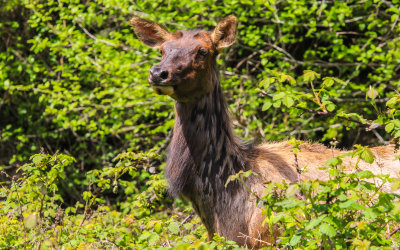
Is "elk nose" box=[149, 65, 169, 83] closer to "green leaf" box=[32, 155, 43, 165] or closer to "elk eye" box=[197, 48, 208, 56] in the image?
"elk eye" box=[197, 48, 208, 56]

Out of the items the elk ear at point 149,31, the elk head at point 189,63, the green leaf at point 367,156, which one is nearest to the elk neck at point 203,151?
the elk head at point 189,63

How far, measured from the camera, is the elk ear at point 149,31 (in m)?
5.15

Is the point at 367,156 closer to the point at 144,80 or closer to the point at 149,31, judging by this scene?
the point at 149,31

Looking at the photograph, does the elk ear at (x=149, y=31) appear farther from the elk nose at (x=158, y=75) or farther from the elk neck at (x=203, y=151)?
the elk nose at (x=158, y=75)

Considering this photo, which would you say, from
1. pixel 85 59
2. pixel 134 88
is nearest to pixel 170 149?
pixel 134 88

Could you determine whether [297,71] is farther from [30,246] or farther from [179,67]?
[30,246]

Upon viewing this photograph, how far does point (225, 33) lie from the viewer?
15.8ft

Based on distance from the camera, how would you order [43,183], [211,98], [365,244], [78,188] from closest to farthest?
[365,244] < [43,183] < [211,98] < [78,188]

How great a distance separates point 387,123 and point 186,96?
5.49 ft

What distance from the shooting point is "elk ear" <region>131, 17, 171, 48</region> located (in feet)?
16.9

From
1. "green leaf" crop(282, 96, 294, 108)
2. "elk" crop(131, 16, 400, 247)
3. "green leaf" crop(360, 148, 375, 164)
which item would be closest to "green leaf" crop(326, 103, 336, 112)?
"green leaf" crop(282, 96, 294, 108)

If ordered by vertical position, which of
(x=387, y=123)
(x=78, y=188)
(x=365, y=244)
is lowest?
(x=78, y=188)

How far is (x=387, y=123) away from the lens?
3354 mm

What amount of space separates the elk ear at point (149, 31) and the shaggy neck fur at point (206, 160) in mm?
1078
